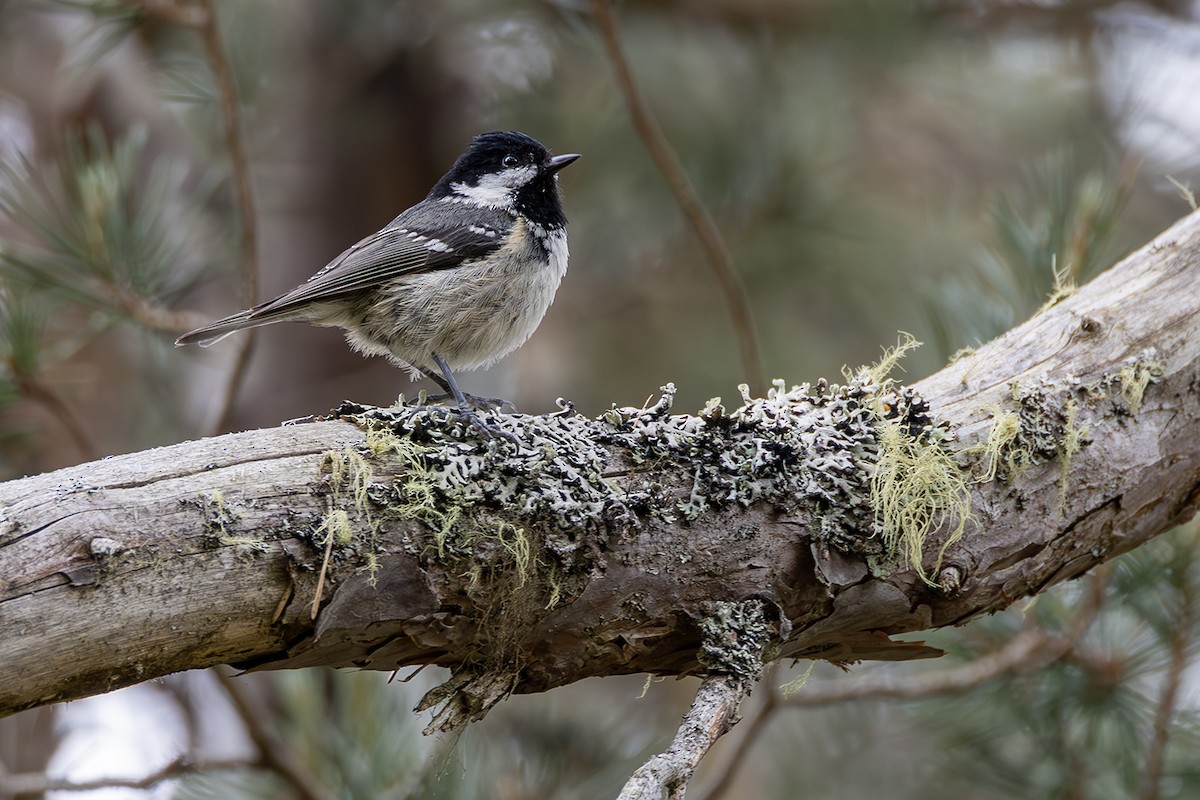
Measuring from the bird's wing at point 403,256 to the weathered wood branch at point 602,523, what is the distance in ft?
3.36

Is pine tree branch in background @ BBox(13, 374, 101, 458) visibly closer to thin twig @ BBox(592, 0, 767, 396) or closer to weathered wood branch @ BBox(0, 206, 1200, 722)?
weathered wood branch @ BBox(0, 206, 1200, 722)

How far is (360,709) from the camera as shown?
10.6 feet

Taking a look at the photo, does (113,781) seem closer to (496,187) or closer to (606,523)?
(606,523)

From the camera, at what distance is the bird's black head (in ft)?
11.2

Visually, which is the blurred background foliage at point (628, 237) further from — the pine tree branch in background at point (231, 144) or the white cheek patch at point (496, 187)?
the white cheek patch at point (496, 187)

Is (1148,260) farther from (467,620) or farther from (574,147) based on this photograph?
(574,147)

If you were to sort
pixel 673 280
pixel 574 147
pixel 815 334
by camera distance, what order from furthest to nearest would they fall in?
pixel 815 334, pixel 673 280, pixel 574 147

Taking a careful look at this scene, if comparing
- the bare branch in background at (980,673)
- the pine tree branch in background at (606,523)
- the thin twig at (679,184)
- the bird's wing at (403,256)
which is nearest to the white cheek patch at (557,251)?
the bird's wing at (403,256)

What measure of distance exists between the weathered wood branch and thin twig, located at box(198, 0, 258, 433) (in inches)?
47.5

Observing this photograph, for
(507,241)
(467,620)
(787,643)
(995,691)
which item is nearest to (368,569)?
(467,620)

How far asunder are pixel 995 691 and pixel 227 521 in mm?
2428

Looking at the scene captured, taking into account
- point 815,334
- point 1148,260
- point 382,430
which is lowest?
point 382,430

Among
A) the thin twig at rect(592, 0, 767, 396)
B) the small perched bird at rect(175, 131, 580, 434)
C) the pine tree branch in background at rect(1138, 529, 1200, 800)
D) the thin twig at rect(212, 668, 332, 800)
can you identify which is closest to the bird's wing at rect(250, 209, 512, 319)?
the small perched bird at rect(175, 131, 580, 434)

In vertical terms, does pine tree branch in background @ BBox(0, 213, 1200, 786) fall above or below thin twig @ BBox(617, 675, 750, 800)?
above
